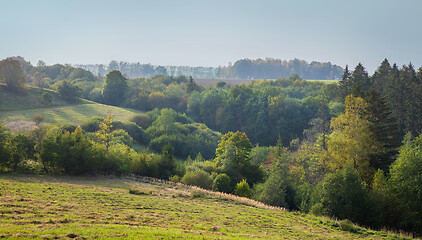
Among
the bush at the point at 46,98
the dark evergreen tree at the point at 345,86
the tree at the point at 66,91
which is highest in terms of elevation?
the dark evergreen tree at the point at 345,86

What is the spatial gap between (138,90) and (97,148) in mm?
80592

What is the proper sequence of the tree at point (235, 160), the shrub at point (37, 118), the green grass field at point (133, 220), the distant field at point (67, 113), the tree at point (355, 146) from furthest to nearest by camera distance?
the distant field at point (67, 113) → the shrub at point (37, 118) → the tree at point (235, 160) → the tree at point (355, 146) → the green grass field at point (133, 220)

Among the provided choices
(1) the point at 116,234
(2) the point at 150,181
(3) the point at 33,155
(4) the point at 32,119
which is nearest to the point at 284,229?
(1) the point at 116,234

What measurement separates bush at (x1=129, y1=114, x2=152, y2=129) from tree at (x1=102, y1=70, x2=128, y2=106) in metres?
26.6

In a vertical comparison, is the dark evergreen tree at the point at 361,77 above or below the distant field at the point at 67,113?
above

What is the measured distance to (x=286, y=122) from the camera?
10412cm

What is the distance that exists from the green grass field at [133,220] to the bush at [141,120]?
6120 centimetres

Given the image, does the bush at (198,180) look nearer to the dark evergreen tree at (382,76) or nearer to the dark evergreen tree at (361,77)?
the dark evergreen tree at (382,76)

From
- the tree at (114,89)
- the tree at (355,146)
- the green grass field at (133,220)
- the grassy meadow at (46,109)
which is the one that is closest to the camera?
the green grass field at (133,220)

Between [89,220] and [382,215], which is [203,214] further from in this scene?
[382,215]

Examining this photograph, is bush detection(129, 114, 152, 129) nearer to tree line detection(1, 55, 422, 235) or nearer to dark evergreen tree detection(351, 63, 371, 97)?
tree line detection(1, 55, 422, 235)

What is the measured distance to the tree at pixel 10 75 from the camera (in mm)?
89750

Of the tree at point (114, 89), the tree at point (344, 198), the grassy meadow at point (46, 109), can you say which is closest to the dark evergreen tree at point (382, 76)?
the tree at point (344, 198)

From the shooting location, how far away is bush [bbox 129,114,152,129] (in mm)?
94250
